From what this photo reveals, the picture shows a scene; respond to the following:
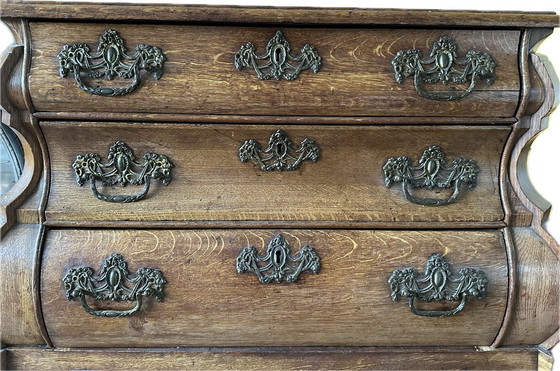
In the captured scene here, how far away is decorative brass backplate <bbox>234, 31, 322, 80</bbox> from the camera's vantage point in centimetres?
99

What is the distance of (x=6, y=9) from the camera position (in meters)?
0.95

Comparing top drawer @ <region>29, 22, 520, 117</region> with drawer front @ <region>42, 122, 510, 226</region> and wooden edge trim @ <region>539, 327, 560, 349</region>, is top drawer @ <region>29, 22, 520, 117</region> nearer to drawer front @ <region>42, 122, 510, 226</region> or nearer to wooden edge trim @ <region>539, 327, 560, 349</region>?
drawer front @ <region>42, 122, 510, 226</region>

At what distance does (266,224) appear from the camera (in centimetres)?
105

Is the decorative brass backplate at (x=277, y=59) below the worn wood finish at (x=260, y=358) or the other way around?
the other way around

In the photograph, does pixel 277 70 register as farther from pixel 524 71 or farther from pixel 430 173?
pixel 524 71

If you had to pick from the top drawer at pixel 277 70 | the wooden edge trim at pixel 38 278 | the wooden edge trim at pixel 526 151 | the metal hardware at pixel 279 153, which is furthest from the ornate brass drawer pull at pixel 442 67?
the wooden edge trim at pixel 38 278

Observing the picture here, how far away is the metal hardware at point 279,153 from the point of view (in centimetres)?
102

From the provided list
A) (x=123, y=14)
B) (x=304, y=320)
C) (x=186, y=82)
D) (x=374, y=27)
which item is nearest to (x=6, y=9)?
(x=123, y=14)

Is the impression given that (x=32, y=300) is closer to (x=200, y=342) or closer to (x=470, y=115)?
(x=200, y=342)

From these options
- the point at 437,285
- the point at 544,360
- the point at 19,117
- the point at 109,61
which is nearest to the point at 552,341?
the point at 544,360

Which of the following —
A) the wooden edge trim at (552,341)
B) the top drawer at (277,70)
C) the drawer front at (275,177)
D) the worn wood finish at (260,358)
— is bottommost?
the worn wood finish at (260,358)

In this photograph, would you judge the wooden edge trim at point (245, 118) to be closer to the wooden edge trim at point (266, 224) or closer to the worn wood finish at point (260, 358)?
the wooden edge trim at point (266, 224)

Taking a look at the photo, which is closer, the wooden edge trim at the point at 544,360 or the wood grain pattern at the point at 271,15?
the wood grain pattern at the point at 271,15

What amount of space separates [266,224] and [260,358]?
0.29 m
